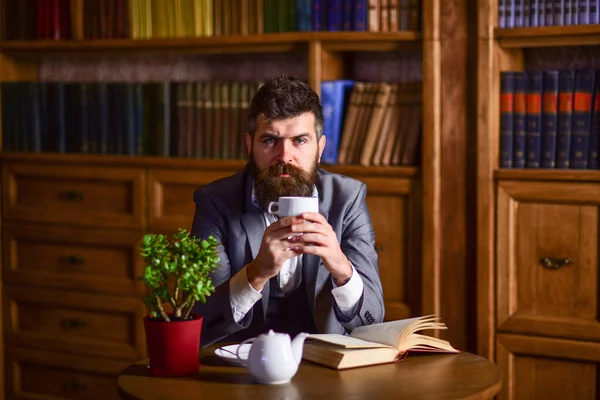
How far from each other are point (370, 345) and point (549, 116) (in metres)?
1.30

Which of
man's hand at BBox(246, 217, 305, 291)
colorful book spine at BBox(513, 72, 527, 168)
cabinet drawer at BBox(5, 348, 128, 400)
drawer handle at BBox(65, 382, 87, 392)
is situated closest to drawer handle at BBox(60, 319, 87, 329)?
cabinet drawer at BBox(5, 348, 128, 400)

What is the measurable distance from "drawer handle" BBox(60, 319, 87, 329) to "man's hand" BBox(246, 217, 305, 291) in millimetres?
1790

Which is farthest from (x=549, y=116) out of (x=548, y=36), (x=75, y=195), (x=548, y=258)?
(x=75, y=195)

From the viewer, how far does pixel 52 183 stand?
3645mm

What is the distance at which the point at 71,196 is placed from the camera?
3.60 meters

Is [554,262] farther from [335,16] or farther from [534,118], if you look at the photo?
[335,16]

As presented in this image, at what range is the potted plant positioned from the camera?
1742 millimetres

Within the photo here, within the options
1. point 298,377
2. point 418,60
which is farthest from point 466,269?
point 298,377

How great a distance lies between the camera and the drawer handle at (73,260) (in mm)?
3598

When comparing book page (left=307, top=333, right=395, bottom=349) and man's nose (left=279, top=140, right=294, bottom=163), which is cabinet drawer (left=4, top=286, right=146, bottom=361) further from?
book page (left=307, top=333, right=395, bottom=349)

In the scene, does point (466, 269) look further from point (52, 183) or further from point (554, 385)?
point (52, 183)

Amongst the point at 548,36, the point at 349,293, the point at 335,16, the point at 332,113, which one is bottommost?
the point at 349,293

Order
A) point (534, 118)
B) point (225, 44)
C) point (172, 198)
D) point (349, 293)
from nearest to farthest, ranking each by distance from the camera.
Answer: point (349, 293) < point (534, 118) < point (225, 44) < point (172, 198)

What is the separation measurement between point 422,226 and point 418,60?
0.71 metres
